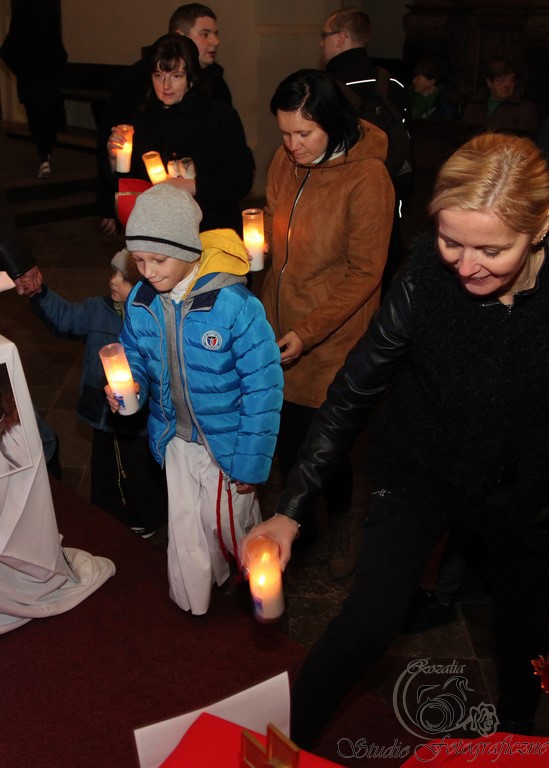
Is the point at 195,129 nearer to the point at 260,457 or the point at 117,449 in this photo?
the point at 117,449

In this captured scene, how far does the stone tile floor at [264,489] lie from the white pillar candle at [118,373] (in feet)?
3.60

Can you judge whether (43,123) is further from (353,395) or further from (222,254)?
(353,395)

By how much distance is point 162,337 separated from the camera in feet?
8.66

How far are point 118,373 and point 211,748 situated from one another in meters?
1.38

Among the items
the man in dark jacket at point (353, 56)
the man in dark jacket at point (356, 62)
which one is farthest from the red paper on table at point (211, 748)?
the man in dark jacket at point (353, 56)

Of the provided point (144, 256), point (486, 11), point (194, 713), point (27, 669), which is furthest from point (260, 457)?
point (486, 11)

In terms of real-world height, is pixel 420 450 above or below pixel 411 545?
above

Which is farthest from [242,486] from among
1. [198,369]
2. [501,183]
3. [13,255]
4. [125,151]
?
[125,151]

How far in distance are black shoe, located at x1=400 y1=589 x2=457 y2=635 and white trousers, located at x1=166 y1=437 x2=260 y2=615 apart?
2.38ft

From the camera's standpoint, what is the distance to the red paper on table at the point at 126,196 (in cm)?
334

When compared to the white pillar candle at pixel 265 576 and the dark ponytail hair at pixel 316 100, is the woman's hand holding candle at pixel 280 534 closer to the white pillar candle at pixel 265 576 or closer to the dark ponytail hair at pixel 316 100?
the white pillar candle at pixel 265 576

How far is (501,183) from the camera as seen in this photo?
5.49 feet

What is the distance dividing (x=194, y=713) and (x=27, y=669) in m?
1.49

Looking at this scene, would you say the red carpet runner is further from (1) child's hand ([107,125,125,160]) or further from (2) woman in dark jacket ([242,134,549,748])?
(1) child's hand ([107,125,125,160])
